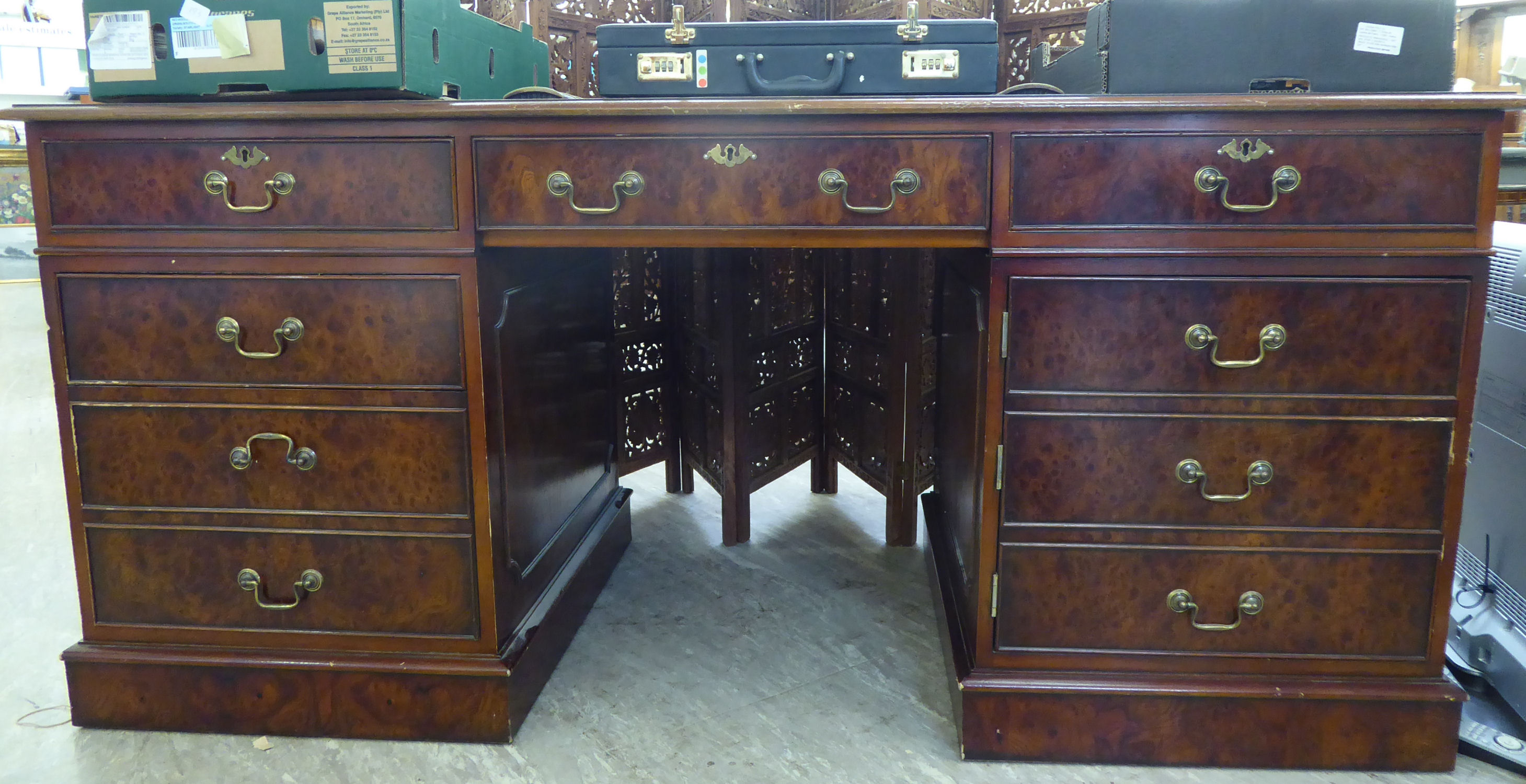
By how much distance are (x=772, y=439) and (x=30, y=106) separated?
149cm

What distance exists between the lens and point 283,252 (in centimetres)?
128

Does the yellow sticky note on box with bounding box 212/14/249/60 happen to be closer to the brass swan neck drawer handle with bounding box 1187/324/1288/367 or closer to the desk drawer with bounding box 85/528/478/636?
the desk drawer with bounding box 85/528/478/636

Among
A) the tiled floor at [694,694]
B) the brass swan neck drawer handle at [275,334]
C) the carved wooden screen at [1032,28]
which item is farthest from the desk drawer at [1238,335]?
the carved wooden screen at [1032,28]

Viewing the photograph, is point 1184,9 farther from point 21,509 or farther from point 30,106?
point 21,509

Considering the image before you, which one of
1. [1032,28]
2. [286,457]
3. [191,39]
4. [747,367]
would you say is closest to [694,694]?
[286,457]

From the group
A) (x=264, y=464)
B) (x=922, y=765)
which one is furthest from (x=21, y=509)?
(x=922, y=765)

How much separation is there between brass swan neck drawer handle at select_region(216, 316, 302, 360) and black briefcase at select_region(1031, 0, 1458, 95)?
3.64 feet

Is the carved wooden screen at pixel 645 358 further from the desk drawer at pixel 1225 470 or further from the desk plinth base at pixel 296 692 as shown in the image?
the desk drawer at pixel 1225 470

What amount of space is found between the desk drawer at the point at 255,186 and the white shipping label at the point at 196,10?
0.51 ft

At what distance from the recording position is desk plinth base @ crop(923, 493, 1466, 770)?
130 centimetres

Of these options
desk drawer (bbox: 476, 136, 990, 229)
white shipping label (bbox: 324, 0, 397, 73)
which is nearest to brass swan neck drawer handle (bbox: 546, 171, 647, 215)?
desk drawer (bbox: 476, 136, 990, 229)

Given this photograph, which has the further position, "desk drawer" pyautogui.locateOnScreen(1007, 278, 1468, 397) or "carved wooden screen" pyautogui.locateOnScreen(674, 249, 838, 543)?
"carved wooden screen" pyautogui.locateOnScreen(674, 249, 838, 543)

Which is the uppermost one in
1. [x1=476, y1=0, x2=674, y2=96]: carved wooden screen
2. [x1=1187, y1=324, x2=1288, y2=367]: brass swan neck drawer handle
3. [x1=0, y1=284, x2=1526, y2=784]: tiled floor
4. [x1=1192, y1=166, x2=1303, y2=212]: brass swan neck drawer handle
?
[x1=476, y1=0, x2=674, y2=96]: carved wooden screen

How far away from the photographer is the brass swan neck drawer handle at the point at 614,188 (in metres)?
1.23
